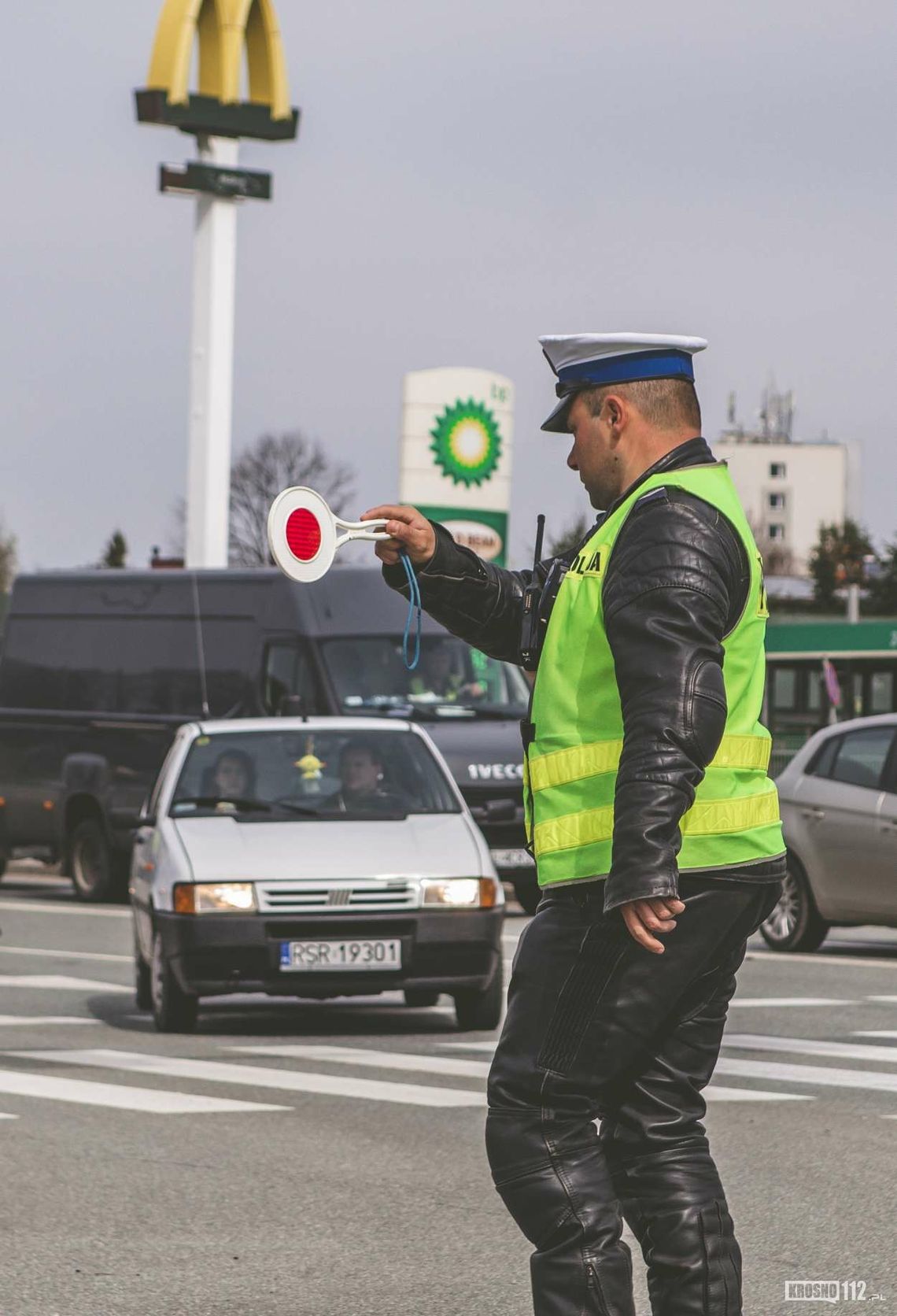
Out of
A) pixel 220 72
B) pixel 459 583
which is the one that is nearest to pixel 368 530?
pixel 459 583

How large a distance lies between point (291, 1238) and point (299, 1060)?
407 centimetres

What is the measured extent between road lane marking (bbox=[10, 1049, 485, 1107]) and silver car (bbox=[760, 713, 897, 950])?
600 cm

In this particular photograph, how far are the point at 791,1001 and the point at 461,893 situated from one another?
2565 millimetres

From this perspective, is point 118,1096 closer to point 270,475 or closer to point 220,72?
point 220,72

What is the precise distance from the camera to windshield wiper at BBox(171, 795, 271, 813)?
12.3 meters

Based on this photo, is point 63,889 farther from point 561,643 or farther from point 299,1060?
point 561,643

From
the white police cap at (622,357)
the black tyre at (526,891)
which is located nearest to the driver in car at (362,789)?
the black tyre at (526,891)

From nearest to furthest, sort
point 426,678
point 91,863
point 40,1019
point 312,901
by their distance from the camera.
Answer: point 312,901, point 40,1019, point 426,678, point 91,863

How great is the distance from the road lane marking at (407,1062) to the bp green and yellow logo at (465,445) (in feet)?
75.5

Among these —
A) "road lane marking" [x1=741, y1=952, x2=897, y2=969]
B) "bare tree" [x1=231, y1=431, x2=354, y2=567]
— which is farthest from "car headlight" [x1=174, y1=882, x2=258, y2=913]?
"bare tree" [x1=231, y1=431, x2=354, y2=567]

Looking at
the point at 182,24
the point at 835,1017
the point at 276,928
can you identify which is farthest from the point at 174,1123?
the point at 182,24

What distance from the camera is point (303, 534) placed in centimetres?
466

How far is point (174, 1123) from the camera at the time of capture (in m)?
8.60

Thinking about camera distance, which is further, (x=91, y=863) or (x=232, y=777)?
(x=91, y=863)
